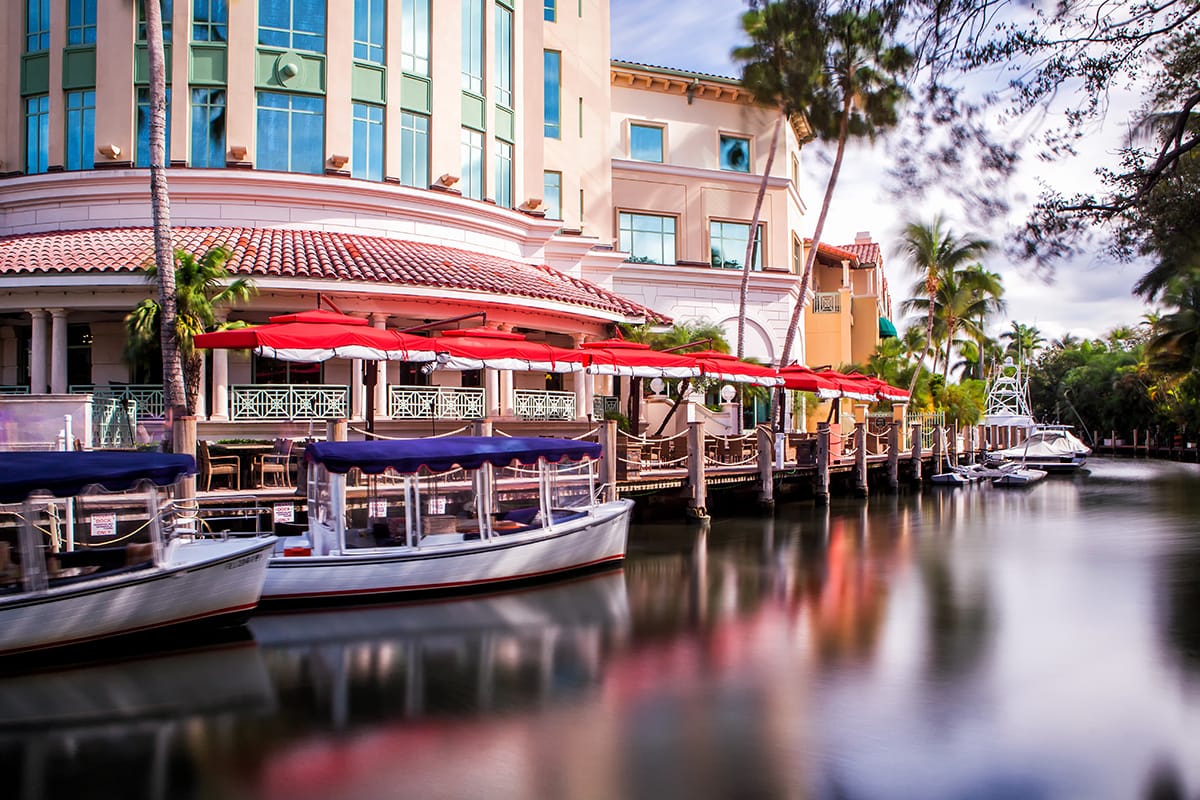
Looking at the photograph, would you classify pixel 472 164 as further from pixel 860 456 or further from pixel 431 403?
pixel 860 456

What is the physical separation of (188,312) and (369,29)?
11922mm

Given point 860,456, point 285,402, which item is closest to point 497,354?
point 285,402

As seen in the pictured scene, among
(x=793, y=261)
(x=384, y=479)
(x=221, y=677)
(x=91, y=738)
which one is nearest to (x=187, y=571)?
(x=221, y=677)

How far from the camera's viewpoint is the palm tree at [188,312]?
66.7ft

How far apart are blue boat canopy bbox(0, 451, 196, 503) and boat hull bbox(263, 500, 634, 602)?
2.73 metres

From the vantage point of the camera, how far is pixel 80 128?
88.3 feet

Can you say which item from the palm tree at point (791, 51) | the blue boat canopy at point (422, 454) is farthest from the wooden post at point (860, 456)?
the palm tree at point (791, 51)

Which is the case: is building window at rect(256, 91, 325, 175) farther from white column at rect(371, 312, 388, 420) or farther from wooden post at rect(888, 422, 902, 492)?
wooden post at rect(888, 422, 902, 492)

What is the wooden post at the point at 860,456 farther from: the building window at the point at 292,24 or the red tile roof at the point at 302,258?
the building window at the point at 292,24

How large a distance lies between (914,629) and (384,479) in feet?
29.7

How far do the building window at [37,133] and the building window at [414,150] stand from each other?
9.25 meters

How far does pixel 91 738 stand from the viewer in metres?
10.5

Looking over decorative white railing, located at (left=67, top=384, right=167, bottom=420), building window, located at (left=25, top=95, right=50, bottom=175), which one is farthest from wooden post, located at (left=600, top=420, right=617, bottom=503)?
building window, located at (left=25, top=95, right=50, bottom=175)

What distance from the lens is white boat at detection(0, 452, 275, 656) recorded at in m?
12.6
